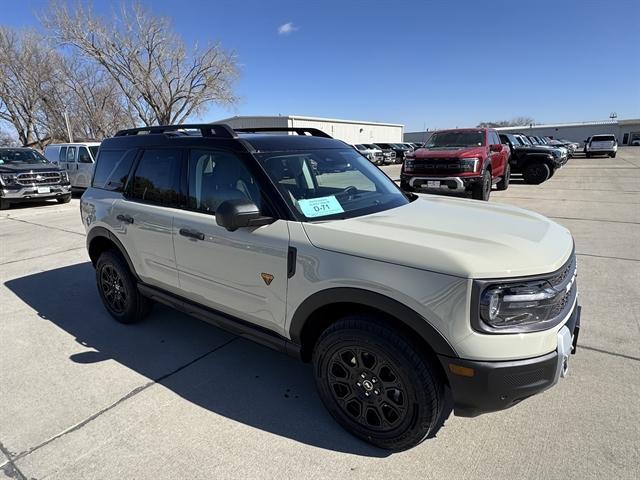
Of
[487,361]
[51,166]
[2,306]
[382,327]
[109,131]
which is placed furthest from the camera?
[109,131]

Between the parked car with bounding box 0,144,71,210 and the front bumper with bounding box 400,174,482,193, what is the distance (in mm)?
10892

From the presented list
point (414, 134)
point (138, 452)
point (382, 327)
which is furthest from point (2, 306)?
point (414, 134)

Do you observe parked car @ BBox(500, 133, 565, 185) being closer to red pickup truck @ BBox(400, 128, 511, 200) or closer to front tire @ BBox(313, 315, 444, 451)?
red pickup truck @ BBox(400, 128, 511, 200)

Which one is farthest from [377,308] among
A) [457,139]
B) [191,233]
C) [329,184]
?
[457,139]

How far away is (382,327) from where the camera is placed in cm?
210

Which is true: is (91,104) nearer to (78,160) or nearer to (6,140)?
(6,140)

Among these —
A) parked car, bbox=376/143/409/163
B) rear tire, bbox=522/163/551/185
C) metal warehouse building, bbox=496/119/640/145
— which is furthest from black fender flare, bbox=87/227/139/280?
metal warehouse building, bbox=496/119/640/145

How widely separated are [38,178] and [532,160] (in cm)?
1716

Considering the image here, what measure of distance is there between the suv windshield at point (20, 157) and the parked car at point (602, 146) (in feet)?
123

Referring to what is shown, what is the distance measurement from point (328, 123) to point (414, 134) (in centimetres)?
5338

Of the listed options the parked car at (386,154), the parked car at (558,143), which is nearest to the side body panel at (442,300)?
the parked car at (558,143)

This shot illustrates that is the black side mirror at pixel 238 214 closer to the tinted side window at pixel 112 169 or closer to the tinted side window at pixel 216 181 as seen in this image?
the tinted side window at pixel 216 181

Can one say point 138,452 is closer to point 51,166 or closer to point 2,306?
point 2,306

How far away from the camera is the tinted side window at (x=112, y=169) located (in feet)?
12.4
